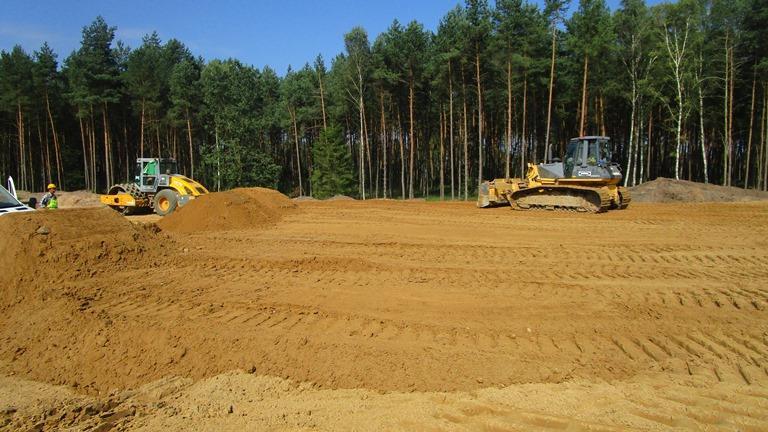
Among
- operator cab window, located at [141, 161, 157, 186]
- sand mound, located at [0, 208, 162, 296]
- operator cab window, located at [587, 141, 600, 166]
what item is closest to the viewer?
sand mound, located at [0, 208, 162, 296]

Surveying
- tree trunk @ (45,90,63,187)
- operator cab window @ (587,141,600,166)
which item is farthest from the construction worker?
tree trunk @ (45,90,63,187)

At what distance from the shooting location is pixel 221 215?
14398 mm

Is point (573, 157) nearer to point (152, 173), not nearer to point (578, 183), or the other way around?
point (578, 183)

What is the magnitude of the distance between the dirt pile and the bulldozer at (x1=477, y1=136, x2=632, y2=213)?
6698mm

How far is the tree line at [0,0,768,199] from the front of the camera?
31188 millimetres

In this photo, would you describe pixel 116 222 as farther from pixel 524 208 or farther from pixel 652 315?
pixel 524 208

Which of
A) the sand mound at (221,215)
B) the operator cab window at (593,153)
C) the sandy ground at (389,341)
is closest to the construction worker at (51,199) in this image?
the sand mound at (221,215)

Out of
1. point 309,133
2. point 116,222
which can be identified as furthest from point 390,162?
point 116,222

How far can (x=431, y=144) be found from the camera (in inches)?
2004

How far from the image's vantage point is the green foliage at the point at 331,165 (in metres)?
37.4

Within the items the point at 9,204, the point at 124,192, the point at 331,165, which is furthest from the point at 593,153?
the point at 331,165

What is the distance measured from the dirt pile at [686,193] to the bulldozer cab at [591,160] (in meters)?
7.51

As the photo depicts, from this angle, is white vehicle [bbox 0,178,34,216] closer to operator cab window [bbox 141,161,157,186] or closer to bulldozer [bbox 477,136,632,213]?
operator cab window [bbox 141,161,157,186]

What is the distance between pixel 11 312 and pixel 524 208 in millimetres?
16652
